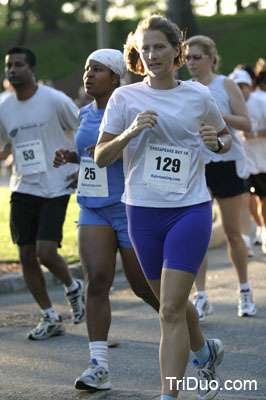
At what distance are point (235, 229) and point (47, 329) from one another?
167cm

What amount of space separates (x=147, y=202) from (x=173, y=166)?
0.22 meters

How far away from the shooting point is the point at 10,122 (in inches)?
292

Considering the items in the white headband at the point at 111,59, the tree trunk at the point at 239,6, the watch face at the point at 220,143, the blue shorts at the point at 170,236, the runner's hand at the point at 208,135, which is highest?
the white headband at the point at 111,59

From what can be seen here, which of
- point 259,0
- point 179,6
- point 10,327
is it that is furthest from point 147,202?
point 259,0

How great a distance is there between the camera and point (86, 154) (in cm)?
594

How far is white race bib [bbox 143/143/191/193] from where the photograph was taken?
4699 millimetres

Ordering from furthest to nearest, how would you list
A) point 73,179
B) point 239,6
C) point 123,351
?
point 239,6 < point 73,179 < point 123,351

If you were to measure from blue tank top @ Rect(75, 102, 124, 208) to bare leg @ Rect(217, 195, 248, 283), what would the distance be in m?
1.91

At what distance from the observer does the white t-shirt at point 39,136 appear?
7.35 m

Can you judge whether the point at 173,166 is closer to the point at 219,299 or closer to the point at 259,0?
the point at 219,299

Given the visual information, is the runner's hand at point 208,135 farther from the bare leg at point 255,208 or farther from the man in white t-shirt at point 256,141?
the bare leg at point 255,208

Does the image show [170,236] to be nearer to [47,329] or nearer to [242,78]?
[47,329]

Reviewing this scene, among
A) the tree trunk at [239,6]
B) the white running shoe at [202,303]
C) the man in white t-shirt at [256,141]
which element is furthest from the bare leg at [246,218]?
the tree trunk at [239,6]

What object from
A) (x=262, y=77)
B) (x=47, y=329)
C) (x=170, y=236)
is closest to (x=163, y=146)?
(x=170, y=236)
